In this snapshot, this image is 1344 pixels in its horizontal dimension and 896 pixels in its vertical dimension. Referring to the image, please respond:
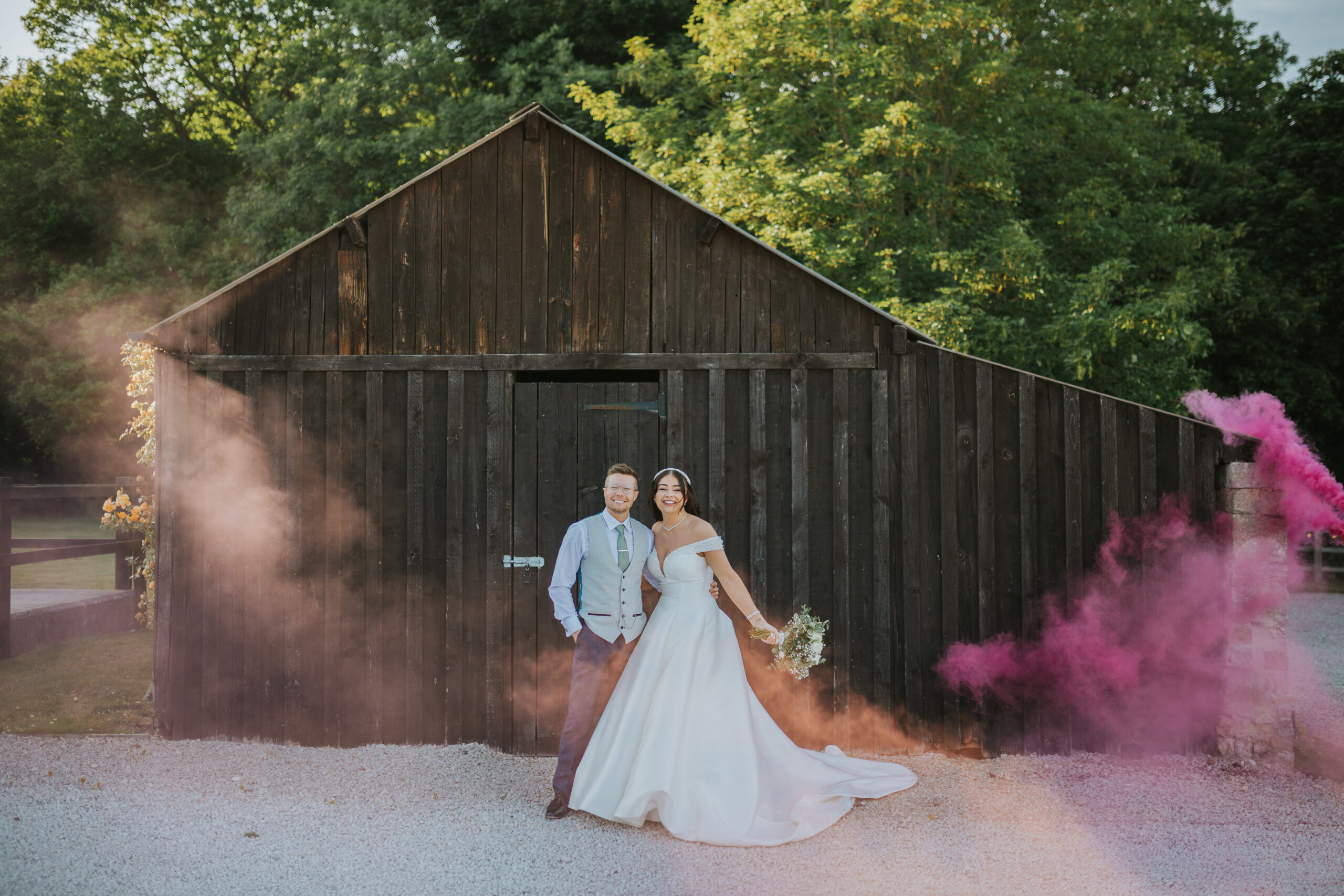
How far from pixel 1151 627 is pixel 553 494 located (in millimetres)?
4156

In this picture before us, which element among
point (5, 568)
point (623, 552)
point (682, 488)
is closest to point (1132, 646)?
point (682, 488)

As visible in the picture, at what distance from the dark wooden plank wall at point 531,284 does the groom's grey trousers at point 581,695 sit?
218cm

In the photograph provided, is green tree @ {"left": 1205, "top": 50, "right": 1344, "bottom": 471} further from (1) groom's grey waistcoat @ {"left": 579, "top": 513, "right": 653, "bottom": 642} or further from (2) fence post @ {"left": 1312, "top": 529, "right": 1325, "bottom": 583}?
(1) groom's grey waistcoat @ {"left": 579, "top": 513, "right": 653, "bottom": 642}

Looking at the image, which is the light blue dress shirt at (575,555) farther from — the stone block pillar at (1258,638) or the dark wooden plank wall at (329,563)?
the stone block pillar at (1258,638)

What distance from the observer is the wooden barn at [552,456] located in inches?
237

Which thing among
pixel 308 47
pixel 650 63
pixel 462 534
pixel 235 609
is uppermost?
pixel 308 47

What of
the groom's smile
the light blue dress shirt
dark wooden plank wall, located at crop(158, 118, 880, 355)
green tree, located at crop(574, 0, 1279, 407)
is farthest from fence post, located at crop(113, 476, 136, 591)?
the groom's smile

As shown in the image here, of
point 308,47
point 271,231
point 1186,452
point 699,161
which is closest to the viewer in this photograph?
point 1186,452

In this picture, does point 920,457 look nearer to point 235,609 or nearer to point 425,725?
point 425,725

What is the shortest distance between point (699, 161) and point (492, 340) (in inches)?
285

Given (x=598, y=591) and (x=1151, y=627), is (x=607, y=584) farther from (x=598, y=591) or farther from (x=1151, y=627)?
(x=1151, y=627)

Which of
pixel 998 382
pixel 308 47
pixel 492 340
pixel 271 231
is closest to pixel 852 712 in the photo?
pixel 998 382

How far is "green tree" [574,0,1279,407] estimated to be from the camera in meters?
10.8

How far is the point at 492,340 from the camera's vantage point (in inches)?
243
